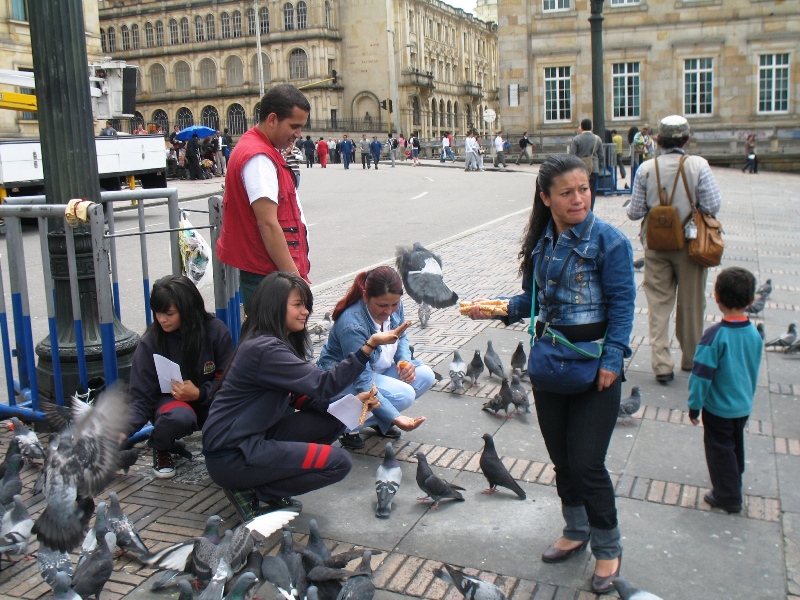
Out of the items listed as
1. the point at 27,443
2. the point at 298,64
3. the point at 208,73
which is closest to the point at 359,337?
the point at 27,443

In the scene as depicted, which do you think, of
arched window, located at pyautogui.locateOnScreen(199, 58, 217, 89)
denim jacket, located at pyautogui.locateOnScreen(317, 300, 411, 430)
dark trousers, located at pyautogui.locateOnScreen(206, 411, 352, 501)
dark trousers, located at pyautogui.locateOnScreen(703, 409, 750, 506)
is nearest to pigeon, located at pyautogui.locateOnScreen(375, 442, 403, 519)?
dark trousers, located at pyautogui.locateOnScreen(206, 411, 352, 501)

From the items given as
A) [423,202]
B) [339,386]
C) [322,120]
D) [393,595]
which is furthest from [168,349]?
[322,120]

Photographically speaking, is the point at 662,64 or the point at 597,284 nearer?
the point at 597,284

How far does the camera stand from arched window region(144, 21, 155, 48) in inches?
3150

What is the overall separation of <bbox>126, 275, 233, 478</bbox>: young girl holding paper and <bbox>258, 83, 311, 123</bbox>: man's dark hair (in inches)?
43.7

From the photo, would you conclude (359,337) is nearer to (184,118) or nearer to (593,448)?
(593,448)

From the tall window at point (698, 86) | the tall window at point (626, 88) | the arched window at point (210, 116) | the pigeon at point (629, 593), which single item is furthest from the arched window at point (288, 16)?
the pigeon at point (629, 593)

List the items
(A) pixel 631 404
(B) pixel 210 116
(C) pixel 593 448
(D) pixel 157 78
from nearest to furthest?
1. (C) pixel 593 448
2. (A) pixel 631 404
3. (B) pixel 210 116
4. (D) pixel 157 78

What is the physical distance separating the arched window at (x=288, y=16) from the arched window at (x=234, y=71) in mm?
5558

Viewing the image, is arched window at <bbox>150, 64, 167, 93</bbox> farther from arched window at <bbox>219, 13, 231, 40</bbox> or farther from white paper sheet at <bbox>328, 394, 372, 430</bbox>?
white paper sheet at <bbox>328, 394, 372, 430</bbox>

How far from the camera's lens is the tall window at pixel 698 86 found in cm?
3738

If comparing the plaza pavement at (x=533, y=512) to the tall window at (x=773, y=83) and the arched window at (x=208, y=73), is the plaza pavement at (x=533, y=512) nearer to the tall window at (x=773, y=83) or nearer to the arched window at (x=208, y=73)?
the tall window at (x=773, y=83)

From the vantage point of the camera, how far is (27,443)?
462cm

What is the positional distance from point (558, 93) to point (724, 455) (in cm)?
3752
